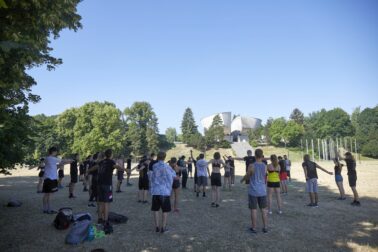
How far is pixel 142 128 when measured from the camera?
253 ft

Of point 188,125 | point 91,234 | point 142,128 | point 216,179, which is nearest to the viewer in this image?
point 91,234

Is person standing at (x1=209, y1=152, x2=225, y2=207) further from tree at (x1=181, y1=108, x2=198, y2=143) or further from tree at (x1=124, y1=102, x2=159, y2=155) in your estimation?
tree at (x1=181, y1=108, x2=198, y2=143)

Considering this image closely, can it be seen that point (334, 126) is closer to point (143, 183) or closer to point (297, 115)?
point (297, 115)

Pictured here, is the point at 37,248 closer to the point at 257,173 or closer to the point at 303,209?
the point at 257,173

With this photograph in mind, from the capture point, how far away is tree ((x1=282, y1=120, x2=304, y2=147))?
88850 mm

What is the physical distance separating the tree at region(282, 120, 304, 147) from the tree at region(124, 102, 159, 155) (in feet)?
141

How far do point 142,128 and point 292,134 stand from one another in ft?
161

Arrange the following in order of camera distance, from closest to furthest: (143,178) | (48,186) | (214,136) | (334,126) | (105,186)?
1. (105,186)
2. (48,186)
3. (143,178)
4. (214,136)
5. (334,126)

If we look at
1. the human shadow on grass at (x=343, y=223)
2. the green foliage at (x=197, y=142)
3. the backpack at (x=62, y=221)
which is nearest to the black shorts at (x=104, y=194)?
the backpack at (x=62, y=221)

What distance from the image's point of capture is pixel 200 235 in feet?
24.9

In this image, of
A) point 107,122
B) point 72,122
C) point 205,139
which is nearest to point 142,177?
point 107,122

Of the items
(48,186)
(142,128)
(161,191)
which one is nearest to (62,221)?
(48,186)

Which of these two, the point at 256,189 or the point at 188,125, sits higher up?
the point at 188,125

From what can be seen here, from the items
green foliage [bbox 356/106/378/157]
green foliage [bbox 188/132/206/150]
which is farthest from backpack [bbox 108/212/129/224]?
green foliage [bbox 356/106/378/157]
